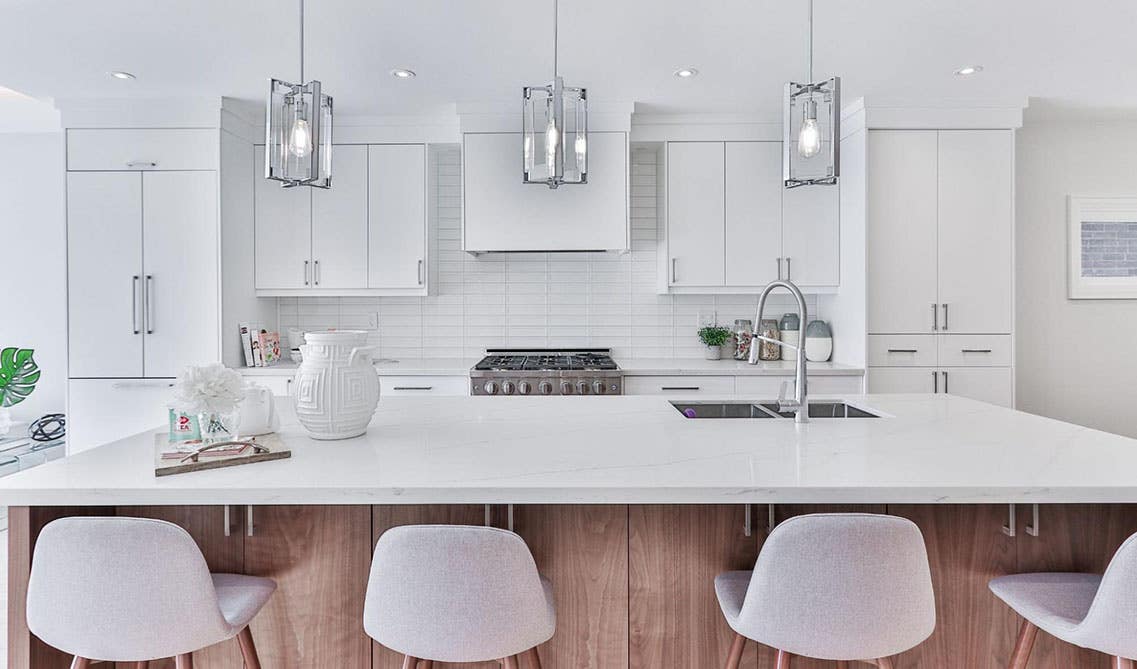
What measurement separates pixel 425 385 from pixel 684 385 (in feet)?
4.71

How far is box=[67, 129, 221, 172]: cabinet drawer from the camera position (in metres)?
3.52

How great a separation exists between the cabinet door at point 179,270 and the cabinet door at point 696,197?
8.24ft

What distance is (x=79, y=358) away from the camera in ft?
11.6

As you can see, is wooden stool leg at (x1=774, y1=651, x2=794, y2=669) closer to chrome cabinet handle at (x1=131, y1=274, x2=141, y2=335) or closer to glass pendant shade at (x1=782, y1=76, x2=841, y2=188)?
glass pendant shade at (x1=782, y1=76, x2=841, y2=188)

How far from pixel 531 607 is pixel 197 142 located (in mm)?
3357

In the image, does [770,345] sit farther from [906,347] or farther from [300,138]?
[300,138]

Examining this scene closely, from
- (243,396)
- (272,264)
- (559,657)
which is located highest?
(272,264)

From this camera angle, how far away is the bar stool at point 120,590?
120 centimetres

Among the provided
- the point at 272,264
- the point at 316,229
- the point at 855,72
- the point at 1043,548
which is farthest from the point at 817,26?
the point at 272,264

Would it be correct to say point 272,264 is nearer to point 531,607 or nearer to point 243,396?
point 243,396

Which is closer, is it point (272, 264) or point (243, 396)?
point (243, 396)

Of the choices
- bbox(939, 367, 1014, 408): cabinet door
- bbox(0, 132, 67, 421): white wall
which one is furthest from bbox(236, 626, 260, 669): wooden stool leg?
bbox(0, 132, 67, 421): white wall

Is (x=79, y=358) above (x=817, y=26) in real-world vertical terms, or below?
below

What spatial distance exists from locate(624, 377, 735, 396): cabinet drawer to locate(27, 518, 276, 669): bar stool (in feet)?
8.77
